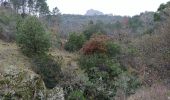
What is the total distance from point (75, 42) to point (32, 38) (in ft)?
27.3

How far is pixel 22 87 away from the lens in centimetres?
1927

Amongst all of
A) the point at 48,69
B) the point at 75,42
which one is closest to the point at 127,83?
the point at 48,69

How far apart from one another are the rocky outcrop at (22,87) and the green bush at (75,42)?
42.9ft

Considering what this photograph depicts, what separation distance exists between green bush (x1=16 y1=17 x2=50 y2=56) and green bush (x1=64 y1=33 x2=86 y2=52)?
718 centimetres

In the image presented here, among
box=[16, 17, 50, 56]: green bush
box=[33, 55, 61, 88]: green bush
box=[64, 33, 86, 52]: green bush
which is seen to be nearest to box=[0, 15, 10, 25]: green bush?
box=[64, 33, 86, 52]: green bush

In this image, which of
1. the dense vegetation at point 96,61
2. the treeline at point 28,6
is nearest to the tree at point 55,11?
the treeline at point 28,6

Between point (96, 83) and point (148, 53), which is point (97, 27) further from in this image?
point (148, 53)

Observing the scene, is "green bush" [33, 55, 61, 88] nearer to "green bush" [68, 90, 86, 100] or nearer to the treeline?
"green bush" [68, 90, 86, 100]

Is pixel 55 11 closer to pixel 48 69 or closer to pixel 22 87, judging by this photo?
pixel 48 69

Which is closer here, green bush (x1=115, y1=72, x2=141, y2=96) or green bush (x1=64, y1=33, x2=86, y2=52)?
green bush (x1=115, y1=72, x2=141, y2=96)

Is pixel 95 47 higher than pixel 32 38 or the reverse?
the reverse

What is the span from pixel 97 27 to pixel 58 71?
17106 mm

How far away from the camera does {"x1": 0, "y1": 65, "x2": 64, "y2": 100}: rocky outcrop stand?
18.7 m

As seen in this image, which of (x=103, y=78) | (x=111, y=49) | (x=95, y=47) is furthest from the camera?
(x=111, y=49)
